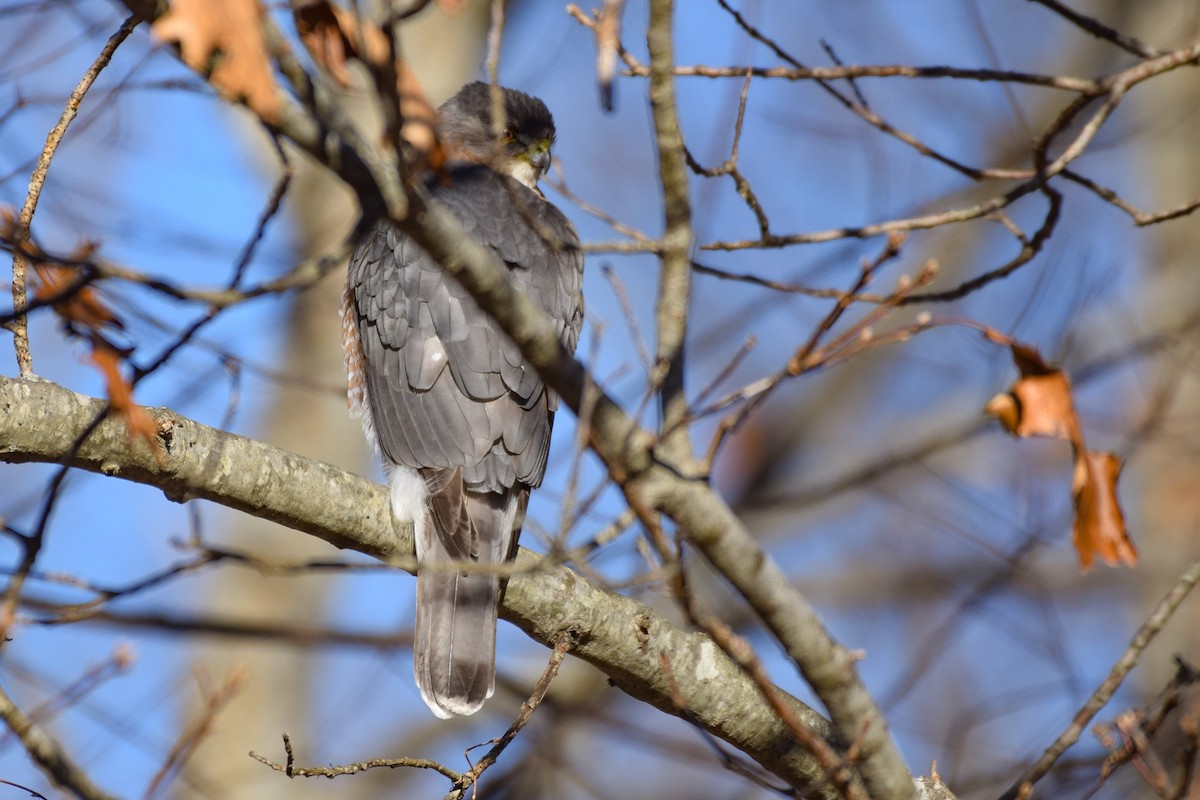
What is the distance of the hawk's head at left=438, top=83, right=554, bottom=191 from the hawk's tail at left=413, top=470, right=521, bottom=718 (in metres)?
1.70

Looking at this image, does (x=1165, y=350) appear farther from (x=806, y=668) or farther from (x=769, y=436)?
(x=806, y=668)

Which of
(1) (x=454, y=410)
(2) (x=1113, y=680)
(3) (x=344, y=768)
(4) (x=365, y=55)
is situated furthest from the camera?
(1) (x=454, y=410)

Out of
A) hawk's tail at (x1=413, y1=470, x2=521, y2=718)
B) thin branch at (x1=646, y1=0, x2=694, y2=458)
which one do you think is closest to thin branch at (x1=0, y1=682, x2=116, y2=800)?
thin branch at (x1=646, y1=0, x2=694, y2=458)

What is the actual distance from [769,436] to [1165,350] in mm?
2895

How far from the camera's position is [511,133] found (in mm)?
5082

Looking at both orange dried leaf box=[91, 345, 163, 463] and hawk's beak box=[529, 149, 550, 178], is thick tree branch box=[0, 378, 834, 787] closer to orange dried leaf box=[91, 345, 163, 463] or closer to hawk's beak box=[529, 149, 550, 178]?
orange dried leaf box=[91, 345, 163, 463]

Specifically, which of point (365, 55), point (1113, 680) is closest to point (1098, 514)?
point (1113, 680)

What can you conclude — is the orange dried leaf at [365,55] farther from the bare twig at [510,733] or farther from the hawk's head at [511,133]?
the hawk's head at [511,133]

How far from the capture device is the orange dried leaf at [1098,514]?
111 inches

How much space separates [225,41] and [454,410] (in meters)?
2.29

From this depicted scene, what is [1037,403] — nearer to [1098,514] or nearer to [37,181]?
[1098,514]

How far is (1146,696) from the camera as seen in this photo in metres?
6.62

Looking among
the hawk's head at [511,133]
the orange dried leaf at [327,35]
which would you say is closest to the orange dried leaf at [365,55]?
the orange dried leaf at [327,35]

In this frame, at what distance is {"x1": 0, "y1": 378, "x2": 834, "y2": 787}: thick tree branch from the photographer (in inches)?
106
